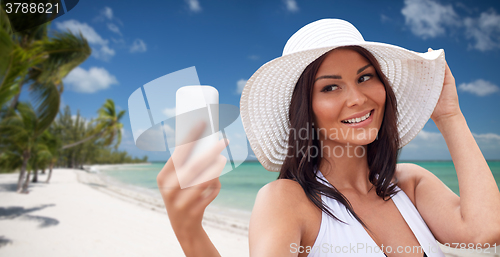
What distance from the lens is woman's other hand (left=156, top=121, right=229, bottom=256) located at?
68 centimetres

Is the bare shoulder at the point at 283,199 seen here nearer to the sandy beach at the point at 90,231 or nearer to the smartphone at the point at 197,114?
the smartphone at the point at 197,114

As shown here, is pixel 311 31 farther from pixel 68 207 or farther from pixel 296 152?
pixel 68 207

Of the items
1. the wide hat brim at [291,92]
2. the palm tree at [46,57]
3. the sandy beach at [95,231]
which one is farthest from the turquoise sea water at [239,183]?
the palm tree at [46,57]

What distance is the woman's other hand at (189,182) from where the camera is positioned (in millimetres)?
679

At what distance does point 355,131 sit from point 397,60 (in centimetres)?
51

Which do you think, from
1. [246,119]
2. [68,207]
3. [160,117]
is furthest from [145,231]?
[160,117]

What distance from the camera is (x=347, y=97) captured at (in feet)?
3.64

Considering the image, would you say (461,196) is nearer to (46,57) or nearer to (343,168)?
(343,168)

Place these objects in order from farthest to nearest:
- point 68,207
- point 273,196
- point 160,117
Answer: point 68,207 → point 273,196 → point 160,117

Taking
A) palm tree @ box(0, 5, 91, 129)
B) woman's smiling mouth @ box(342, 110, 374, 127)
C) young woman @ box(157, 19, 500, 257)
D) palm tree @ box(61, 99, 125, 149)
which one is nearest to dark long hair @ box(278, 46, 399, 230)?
young woman @ box(157, 19, 500, 257)

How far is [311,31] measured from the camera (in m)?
1.20

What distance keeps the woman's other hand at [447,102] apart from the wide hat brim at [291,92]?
0.11 ft

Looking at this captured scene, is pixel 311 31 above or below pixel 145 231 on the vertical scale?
above

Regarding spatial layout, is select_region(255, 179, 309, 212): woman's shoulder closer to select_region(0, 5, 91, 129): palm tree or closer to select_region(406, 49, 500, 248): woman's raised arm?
select_region(406, 49, 500, 248): woman's raised arm
